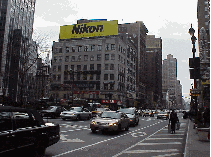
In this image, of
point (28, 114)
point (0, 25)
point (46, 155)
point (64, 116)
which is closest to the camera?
point (28, 114)

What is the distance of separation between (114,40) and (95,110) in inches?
1605

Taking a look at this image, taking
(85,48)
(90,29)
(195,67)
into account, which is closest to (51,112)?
(195,67)

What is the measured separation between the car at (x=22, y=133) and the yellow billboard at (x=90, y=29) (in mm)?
69600

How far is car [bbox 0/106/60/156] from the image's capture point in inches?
232

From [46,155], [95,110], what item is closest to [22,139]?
[46,155]

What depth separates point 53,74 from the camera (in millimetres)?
80688

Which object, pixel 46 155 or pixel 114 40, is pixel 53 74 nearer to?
pixel 114 40

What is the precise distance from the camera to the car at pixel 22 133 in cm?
588

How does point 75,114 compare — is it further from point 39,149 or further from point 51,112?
point 39,149

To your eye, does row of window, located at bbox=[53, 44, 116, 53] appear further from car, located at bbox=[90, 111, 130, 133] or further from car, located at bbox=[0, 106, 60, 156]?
car, located at bbox=[0, 106, 60, 156]

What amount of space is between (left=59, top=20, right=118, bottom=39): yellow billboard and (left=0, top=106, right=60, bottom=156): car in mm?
69600

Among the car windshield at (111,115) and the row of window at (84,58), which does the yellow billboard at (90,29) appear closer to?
the row of window at (84,58)

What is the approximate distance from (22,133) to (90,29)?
74825 mm

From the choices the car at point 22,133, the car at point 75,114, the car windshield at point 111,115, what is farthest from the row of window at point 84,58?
the car at point 22,133
